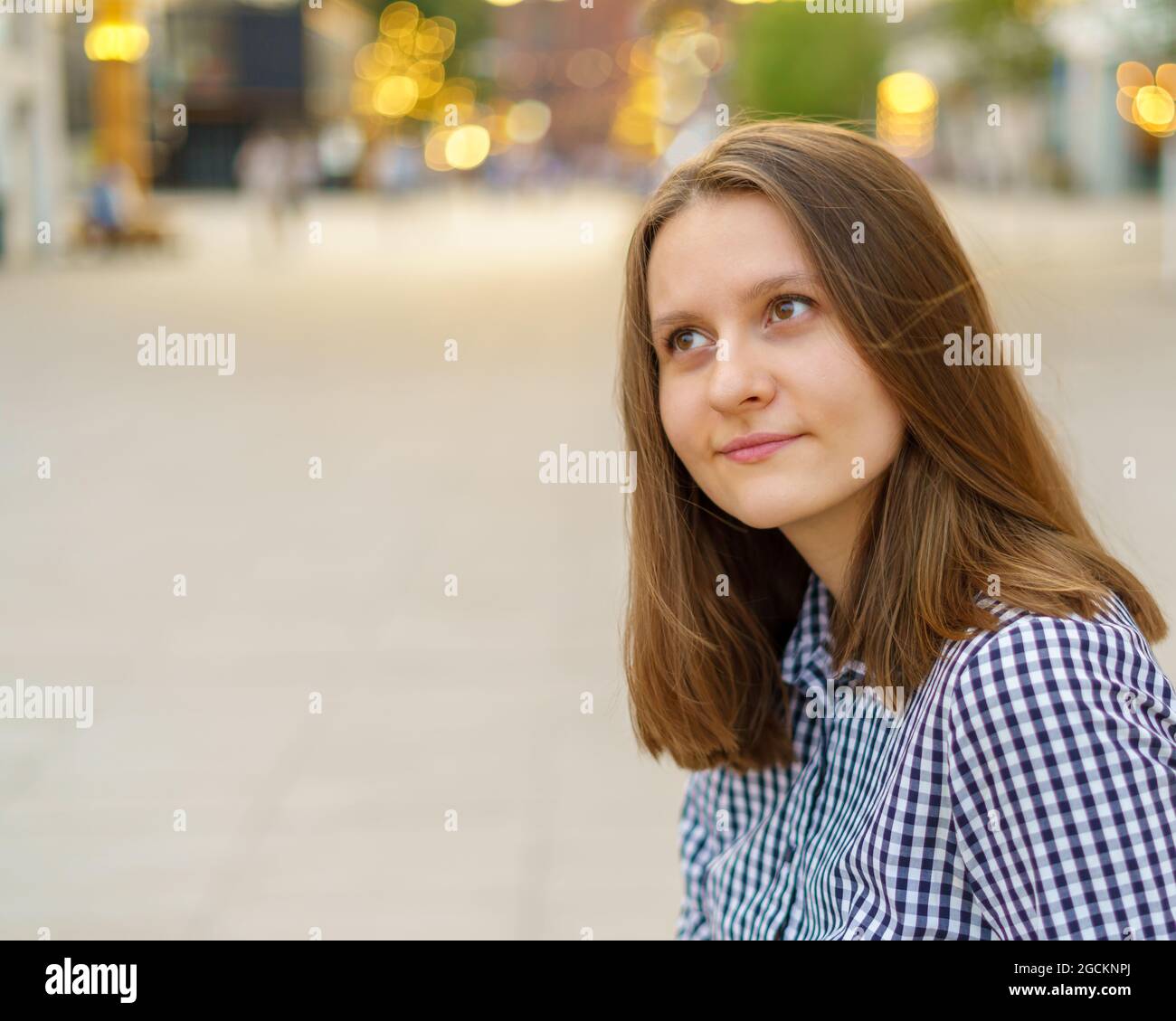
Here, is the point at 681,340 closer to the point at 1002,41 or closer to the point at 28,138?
the point at 28,138

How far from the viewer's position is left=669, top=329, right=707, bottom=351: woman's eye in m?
1.84

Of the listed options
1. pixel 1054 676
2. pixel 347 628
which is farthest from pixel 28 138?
pixel 1054 676

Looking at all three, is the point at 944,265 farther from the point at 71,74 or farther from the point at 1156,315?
the point at 71,74

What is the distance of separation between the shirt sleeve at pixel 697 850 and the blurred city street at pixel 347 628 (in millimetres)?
934

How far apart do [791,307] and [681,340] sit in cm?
17

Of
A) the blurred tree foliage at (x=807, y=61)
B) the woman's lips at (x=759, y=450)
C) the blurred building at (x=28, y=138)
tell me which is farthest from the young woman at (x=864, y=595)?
the blurred tree foliage at (x=807, y=61)

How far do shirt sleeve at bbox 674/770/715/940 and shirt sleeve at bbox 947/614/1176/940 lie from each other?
80 centimetres

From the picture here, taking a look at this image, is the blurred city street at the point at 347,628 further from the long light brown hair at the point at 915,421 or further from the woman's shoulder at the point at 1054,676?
the woman's shoulder at the point at 1054,676

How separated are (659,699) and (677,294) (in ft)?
1.89

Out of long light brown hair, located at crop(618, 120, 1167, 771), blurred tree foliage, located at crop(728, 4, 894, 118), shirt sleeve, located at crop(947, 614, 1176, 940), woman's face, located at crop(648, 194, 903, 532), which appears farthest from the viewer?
blurred tree foliage, located at crop(728, 4, 894, 118)

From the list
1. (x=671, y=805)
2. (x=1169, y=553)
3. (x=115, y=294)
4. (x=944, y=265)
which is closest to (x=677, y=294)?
(x=944, y=265)

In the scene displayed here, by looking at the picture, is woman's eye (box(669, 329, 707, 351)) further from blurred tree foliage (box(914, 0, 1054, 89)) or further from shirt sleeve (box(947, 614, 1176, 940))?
blurred tree foliage (box(914, 0, 1054, 89))

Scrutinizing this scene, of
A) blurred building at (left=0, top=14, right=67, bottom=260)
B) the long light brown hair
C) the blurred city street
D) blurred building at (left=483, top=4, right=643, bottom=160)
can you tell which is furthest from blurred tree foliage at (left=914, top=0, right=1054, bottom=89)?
blurred building at (left=483, top=4, right=643, bottom=160)

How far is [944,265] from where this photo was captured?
1.80 meters
